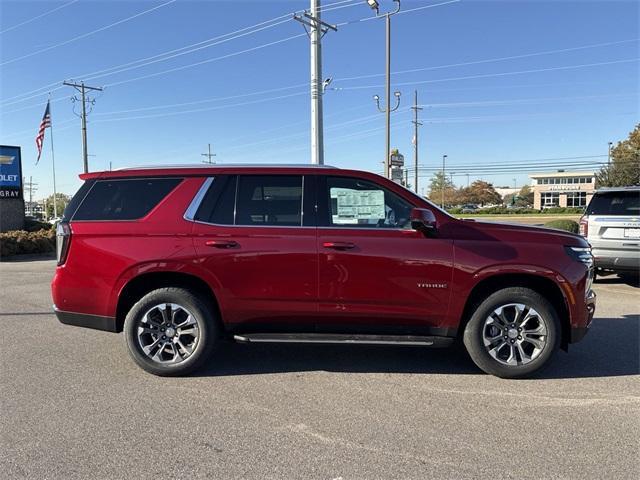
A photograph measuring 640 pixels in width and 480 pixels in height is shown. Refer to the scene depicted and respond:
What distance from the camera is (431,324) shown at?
14.9ft

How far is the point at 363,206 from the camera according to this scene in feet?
15.5

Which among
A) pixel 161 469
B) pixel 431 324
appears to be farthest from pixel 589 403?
pixel 161 469

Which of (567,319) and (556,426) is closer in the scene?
(556,426)

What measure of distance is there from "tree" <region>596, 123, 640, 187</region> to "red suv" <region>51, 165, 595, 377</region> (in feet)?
136

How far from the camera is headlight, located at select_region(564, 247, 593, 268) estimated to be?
4504 millimetres

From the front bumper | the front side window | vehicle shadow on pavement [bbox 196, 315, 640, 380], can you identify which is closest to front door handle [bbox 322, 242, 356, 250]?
the front side window

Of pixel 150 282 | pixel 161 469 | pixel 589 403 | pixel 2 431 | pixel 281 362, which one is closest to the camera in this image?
pixel 161 469

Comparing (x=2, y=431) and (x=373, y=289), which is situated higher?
(x=373, y=289)

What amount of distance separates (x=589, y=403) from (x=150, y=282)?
3.96 metres

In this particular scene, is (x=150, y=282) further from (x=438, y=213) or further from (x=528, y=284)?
(x=528, y=284)

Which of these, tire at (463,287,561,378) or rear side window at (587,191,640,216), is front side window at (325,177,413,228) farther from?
rear side window at (587,191,640,216)

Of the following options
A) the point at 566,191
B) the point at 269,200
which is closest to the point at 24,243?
the point at 269,200

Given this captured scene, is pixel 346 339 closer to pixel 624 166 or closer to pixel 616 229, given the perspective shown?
pixel 616 229

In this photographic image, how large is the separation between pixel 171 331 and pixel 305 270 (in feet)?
4.53
